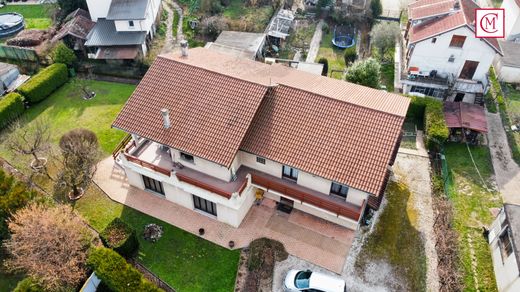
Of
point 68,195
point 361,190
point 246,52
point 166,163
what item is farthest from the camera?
point 246,52

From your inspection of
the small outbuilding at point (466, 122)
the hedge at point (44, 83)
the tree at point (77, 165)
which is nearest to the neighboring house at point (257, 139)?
the tree at point (77, 165)

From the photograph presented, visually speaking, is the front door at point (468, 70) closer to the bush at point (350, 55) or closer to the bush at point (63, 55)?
the bush at point (350, 55)

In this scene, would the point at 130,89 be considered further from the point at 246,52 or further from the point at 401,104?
the point at 401,104

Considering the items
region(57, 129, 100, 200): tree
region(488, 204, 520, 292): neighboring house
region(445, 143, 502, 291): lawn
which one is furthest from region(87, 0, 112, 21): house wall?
region(488, 204, 520, 292): neighboring house

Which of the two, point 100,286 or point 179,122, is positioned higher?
point 179,122

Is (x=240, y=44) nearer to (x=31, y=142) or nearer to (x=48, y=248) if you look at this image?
(x=31, y=142)

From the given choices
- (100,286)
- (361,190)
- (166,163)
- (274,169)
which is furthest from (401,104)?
(100,286)

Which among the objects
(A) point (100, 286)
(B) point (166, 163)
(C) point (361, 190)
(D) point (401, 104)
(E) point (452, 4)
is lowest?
(A) point (100, 286)

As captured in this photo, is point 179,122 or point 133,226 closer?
point 179,122
